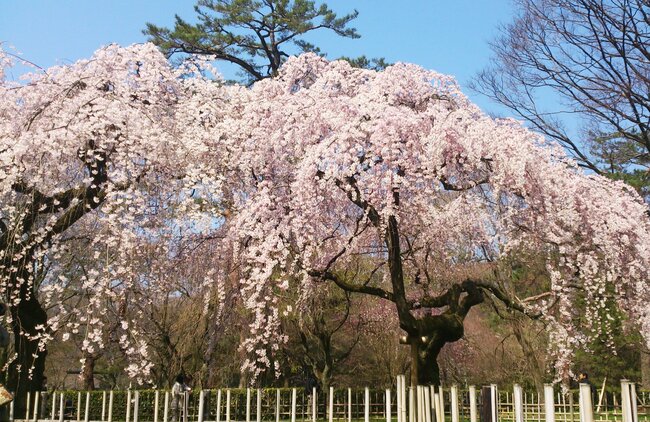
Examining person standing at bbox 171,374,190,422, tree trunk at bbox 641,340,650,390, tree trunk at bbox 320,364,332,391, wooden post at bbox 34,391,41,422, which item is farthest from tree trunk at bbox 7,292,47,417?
tree trunk at bbox 641,340,650,390

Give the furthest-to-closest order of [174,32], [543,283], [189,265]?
1. [543,283]
2. [174,32]
3. [189,265]

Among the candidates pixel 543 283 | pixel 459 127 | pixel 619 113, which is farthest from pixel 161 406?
pixel 543 283

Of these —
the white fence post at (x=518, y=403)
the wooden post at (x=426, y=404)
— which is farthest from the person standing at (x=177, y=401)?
the white fence post at (x=518, y=403)

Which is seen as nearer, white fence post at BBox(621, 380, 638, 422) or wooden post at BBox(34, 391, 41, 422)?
white fence post at BBox(621, 380, 638, 422)

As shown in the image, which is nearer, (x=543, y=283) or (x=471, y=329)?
(x=543, y=283)

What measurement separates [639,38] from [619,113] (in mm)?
1705

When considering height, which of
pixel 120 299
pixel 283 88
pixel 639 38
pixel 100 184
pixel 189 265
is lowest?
pixel 120 299

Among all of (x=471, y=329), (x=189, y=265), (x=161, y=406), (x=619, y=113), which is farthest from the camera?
(x=471, y=329)

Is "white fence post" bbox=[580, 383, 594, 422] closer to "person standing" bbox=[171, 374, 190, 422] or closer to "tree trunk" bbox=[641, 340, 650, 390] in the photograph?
"person standing" bbox=[171, 374, 190, 422]

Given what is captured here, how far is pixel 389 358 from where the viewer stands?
21109 millimetres

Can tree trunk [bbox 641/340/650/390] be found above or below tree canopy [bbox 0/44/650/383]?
below

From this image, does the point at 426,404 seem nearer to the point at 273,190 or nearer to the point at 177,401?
the point at 177,401

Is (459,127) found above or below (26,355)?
above

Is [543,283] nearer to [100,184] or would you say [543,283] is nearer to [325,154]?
[325,154]
